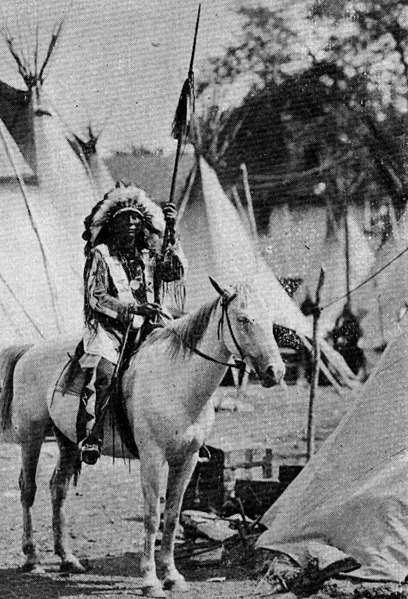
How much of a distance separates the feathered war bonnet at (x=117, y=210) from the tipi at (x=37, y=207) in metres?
0.87

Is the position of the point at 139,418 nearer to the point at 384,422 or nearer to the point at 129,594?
the point at 129,594

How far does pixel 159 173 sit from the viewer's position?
18.1 feet

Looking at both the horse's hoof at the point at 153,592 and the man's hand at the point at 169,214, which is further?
the man's hand at the point at 169,214

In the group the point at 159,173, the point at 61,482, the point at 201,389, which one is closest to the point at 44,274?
the point at 159,173

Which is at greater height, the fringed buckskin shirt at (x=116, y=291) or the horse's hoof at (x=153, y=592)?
the fringed buckskin shirt at (x=116, y=291)

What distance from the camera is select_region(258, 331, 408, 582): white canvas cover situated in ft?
13.9

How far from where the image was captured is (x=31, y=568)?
15.8ft

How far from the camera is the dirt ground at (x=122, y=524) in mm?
4414

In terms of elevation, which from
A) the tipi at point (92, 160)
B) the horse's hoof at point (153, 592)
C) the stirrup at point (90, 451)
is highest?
the tipi at point (92, 160)

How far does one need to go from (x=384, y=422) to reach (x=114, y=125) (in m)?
2.67

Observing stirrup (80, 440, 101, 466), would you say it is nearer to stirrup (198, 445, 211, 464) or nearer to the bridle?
stirrup (198, 445, 211, 464)

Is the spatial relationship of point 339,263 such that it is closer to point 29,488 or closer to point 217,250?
point 217,250

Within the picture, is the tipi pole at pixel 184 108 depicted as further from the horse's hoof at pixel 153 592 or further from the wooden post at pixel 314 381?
the horse's hoof at pixel 153 592

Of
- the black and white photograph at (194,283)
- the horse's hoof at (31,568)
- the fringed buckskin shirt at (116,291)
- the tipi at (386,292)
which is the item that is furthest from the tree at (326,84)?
the horse's hoof at (31,568)
